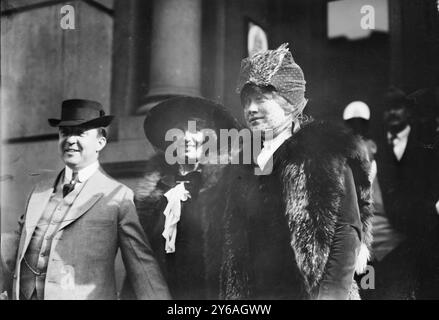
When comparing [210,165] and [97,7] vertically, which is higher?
[97,7]

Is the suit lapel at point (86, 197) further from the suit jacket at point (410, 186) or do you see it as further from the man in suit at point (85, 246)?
the suit jacket at point (410, 186)

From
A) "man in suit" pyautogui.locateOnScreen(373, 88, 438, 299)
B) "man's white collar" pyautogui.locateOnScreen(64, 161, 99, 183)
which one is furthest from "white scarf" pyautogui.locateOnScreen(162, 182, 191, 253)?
"man in suit" pyautogui.locateOnScreen(373, 88, 438, 299)

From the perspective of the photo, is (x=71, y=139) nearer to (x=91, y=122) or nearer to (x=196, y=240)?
(x=91, y=122)

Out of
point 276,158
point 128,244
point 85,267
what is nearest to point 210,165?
point 276,158

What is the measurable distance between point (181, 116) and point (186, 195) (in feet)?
2.18

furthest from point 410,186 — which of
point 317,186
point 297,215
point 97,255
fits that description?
point 97,255

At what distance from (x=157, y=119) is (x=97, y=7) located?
1189 mm

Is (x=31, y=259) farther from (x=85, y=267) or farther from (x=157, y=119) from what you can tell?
(x=157, y=119)

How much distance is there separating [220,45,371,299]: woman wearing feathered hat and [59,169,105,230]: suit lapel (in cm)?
108

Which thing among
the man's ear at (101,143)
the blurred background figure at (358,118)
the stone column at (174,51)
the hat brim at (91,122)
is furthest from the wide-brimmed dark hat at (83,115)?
the blurred background figure at (358,118)

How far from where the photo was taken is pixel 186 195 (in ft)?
17.4

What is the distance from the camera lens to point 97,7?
5.88 meters

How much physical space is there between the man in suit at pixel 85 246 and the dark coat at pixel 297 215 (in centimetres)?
72

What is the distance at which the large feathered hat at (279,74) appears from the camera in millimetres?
5172
